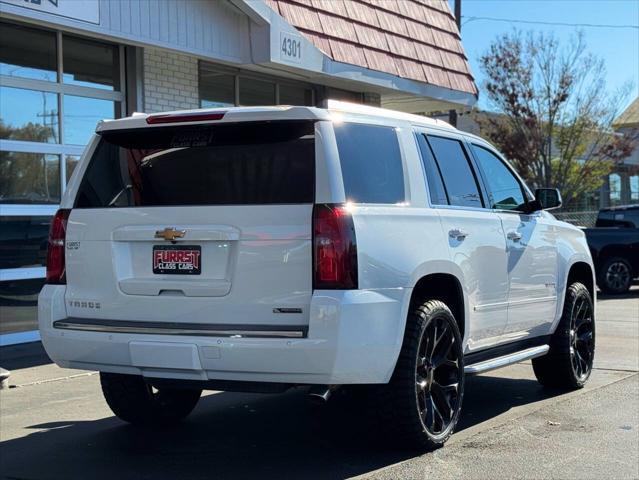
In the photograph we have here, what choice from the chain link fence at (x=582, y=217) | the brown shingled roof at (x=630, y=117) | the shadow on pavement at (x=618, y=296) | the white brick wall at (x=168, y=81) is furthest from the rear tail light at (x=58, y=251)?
the brown shingled roof at (x=630, y=117)

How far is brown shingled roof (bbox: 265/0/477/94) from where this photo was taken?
11.8m

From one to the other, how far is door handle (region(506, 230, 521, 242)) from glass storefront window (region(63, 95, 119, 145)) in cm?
583

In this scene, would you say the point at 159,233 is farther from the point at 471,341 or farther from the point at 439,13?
the point at 439,13

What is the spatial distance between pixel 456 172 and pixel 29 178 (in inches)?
225

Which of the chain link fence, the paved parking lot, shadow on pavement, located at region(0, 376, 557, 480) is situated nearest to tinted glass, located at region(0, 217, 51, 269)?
the paved parking lot

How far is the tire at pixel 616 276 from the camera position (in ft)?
55.2

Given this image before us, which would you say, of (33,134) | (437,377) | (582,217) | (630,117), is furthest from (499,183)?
(630,117)

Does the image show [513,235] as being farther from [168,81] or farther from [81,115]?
[168,81]

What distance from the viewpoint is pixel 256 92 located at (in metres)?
13.0

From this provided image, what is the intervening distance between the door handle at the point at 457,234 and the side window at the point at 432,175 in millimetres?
201

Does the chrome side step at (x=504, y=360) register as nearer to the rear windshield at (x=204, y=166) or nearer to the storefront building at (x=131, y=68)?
the rear windshield at (x=204, y=166)

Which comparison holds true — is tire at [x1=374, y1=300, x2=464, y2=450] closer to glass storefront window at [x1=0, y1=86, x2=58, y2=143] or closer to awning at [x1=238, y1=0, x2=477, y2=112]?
glass storefront window at [x1=0, y1=86, x2=58, y2=143]

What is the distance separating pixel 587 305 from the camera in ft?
24.9

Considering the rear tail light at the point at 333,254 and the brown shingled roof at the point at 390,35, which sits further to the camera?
the brown shingled roof at the point at 390,35
